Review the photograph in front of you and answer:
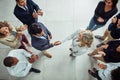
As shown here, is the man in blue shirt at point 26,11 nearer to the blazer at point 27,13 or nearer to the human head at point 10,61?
the blazer at point 27,13

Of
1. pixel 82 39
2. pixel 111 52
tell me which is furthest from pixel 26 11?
pixel 111 52

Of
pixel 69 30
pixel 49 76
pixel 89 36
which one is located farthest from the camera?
pixel 69 30

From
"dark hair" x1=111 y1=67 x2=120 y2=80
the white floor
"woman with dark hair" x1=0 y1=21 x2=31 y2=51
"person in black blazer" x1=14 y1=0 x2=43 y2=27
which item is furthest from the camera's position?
the white floor

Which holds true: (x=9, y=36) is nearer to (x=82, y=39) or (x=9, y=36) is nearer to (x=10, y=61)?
(x=10, y=61)

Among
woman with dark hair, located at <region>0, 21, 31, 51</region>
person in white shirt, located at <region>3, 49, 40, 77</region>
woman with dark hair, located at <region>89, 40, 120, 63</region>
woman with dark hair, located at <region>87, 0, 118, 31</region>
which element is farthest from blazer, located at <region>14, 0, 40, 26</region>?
woman with dark hair, located at <region>89, 40, 120, 63</region>

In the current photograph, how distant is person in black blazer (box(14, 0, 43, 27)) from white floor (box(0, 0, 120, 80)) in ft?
2.50

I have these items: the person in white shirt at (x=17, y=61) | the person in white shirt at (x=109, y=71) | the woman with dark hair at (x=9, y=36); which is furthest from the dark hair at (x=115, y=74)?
A: the woman with dark hair at (x=9, y=36)

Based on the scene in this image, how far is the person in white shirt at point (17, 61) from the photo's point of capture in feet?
9.07

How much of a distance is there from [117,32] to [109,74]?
2.08ft

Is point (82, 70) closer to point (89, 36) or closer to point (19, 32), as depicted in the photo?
point (89, 36)

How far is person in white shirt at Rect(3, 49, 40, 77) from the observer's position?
2.76 m

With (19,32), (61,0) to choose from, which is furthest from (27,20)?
(61,0)

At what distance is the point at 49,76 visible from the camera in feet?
11.9

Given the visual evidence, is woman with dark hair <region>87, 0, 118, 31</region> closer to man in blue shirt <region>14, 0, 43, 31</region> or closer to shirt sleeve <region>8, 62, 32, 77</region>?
man in blue shirt <region>14, 0, 43, 31</region>
